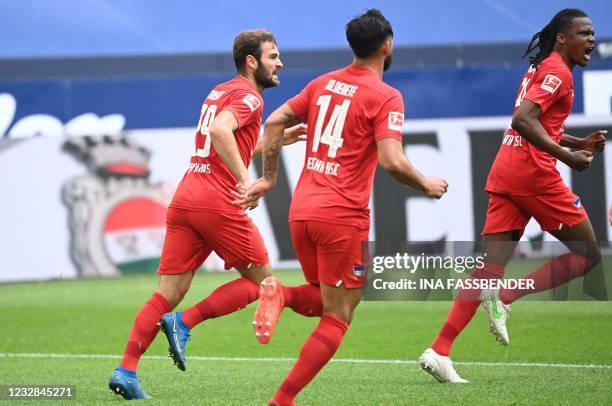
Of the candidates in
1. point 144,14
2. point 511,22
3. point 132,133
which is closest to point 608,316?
point 132,133

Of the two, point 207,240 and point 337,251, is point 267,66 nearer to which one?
point 207,240

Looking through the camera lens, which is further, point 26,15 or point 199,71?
point 26,15

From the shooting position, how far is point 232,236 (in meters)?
7.71

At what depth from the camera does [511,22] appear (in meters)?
21.4

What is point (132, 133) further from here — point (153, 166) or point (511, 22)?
point (511, 22)

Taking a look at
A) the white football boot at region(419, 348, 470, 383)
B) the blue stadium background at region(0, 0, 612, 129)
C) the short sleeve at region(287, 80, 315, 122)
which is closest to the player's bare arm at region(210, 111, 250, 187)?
the short sleeve at region(287, 80, 315, 122)

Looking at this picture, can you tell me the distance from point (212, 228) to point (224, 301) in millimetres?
473

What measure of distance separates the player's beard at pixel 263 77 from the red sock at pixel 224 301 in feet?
4.27

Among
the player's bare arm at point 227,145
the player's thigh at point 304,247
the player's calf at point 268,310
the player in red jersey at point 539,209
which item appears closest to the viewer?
the player's calf at point 268,310

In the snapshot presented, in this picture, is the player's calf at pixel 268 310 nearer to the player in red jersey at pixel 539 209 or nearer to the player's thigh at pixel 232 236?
the player's thigh at pixel 232 236

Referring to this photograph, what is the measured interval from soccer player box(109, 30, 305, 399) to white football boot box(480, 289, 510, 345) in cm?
147

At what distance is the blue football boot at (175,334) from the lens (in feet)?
24.4

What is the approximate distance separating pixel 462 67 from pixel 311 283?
33.0 feet
